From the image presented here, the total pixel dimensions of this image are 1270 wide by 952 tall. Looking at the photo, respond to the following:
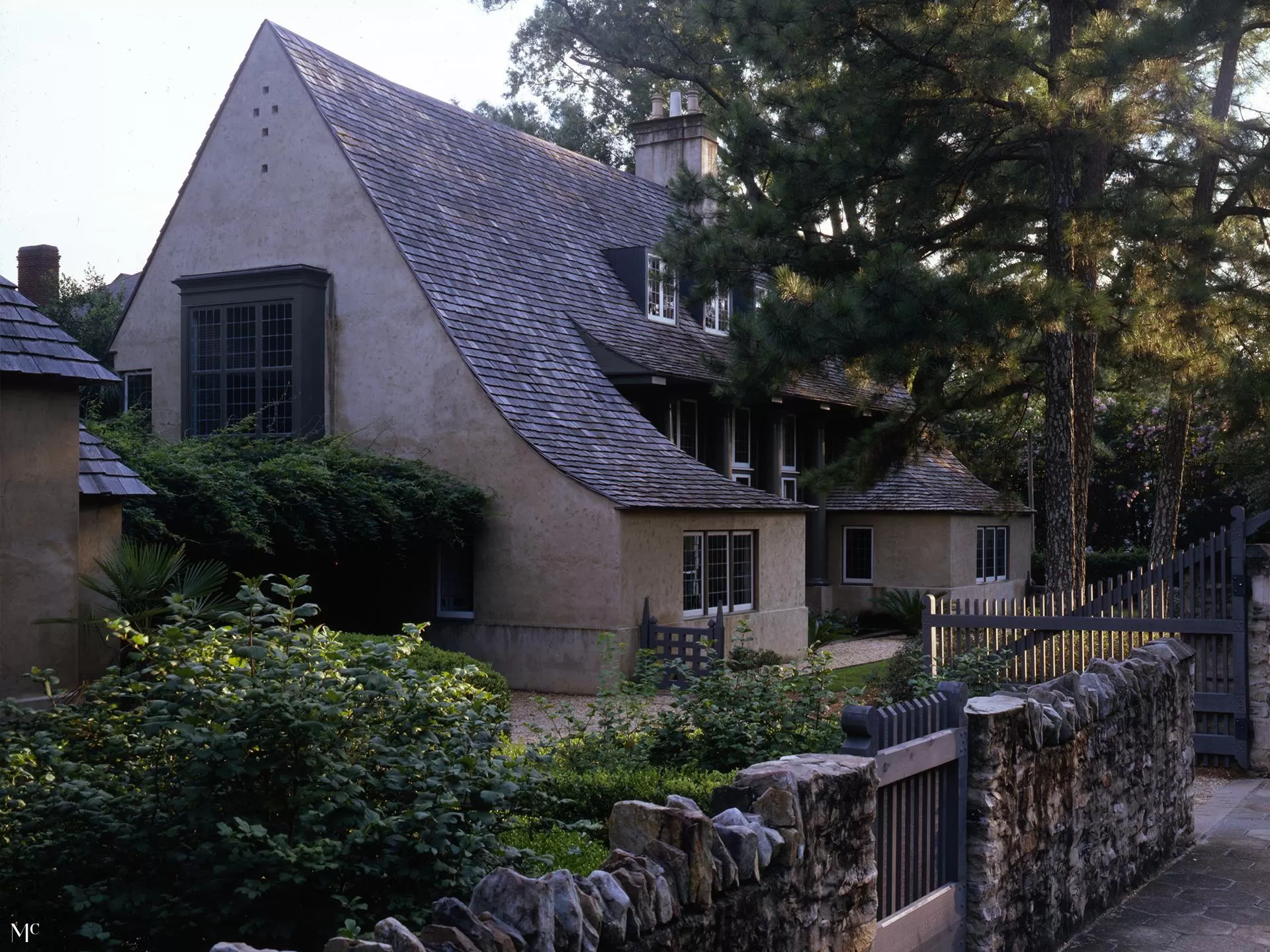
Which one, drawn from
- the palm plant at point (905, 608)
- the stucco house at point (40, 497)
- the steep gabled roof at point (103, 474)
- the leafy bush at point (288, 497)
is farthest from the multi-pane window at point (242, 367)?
the palm plant at point (905, 608)

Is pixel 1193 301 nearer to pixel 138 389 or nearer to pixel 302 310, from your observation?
pixel 302 310

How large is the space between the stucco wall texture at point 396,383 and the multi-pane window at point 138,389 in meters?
0.26

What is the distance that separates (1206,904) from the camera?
7770 mm

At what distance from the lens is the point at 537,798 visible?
610cm

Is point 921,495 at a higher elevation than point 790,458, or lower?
lower

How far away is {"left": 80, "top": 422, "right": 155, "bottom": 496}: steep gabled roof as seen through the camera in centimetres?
1351

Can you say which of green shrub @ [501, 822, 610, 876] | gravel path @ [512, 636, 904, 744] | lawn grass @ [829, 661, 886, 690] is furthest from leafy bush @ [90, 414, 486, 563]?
green shrub @ [501, 822, 610, 876]

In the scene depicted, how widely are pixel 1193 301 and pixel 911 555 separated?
45.8 feet

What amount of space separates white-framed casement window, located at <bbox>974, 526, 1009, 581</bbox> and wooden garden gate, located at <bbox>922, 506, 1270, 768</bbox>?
17929 mm

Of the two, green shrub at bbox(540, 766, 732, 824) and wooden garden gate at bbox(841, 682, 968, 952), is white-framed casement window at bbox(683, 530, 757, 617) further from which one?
wooden garden gate at bbox(841, 682, 968, 952)

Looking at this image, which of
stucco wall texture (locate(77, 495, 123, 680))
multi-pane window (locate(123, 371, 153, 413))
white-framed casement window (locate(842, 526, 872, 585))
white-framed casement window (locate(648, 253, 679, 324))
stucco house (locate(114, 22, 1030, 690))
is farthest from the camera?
white-framed casement window (locate(842, 526, 872, 585))

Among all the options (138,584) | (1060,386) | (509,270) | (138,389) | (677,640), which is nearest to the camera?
(138,584)

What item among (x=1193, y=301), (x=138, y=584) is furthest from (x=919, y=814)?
(x=1193, y=301)

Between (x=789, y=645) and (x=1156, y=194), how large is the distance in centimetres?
990
